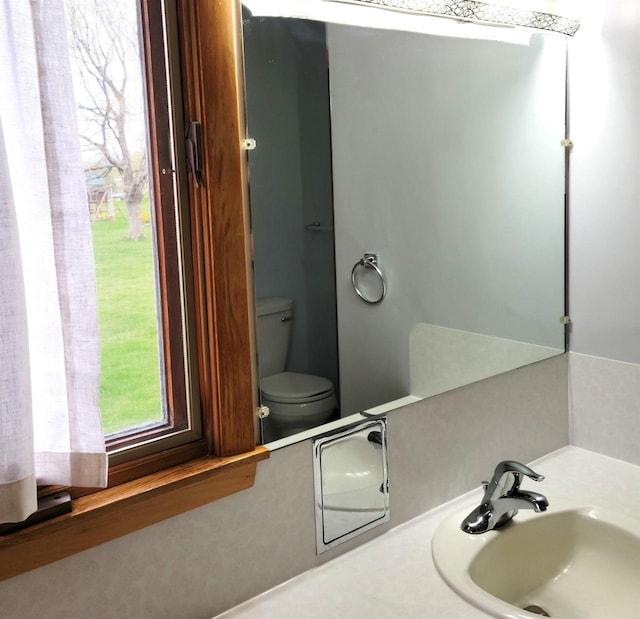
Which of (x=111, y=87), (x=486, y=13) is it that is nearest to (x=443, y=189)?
(x=486, y=13)

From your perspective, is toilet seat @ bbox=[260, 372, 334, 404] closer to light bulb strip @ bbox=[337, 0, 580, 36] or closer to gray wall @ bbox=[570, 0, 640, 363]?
light bulb strip @ bbox=[337, 0, 580, 36]

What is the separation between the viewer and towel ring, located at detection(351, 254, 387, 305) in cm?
142

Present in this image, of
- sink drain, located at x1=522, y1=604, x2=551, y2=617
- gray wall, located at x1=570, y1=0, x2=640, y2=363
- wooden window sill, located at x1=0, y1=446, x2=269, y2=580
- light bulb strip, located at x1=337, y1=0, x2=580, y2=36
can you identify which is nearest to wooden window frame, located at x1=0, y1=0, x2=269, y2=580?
wooden window sill, located at x1=0, y1=446, x2=269, y2=580

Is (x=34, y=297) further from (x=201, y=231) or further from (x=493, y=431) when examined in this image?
(x=493, y=431)

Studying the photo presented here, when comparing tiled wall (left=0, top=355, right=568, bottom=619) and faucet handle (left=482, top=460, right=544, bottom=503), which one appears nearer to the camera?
tiled wall (left=0, top=355, right=568, bottom=619)

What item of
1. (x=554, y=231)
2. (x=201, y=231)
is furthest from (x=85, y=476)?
(x=554, y=231)

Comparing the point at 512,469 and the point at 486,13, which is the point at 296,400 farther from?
the point at 486,13

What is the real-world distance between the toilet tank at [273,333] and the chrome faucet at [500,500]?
0.51 meters

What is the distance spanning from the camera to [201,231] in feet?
3.82

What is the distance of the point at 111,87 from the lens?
1.07m

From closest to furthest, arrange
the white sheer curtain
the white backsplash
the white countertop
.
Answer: the white sheer curtain
the white countertop
the white backsplash

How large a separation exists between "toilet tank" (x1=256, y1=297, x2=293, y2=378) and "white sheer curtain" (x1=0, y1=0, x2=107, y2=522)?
329 mm

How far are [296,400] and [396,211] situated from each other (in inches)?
17.9

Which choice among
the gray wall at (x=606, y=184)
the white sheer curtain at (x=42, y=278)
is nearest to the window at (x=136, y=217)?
the white sheer curtain at (x=42, y=278)
